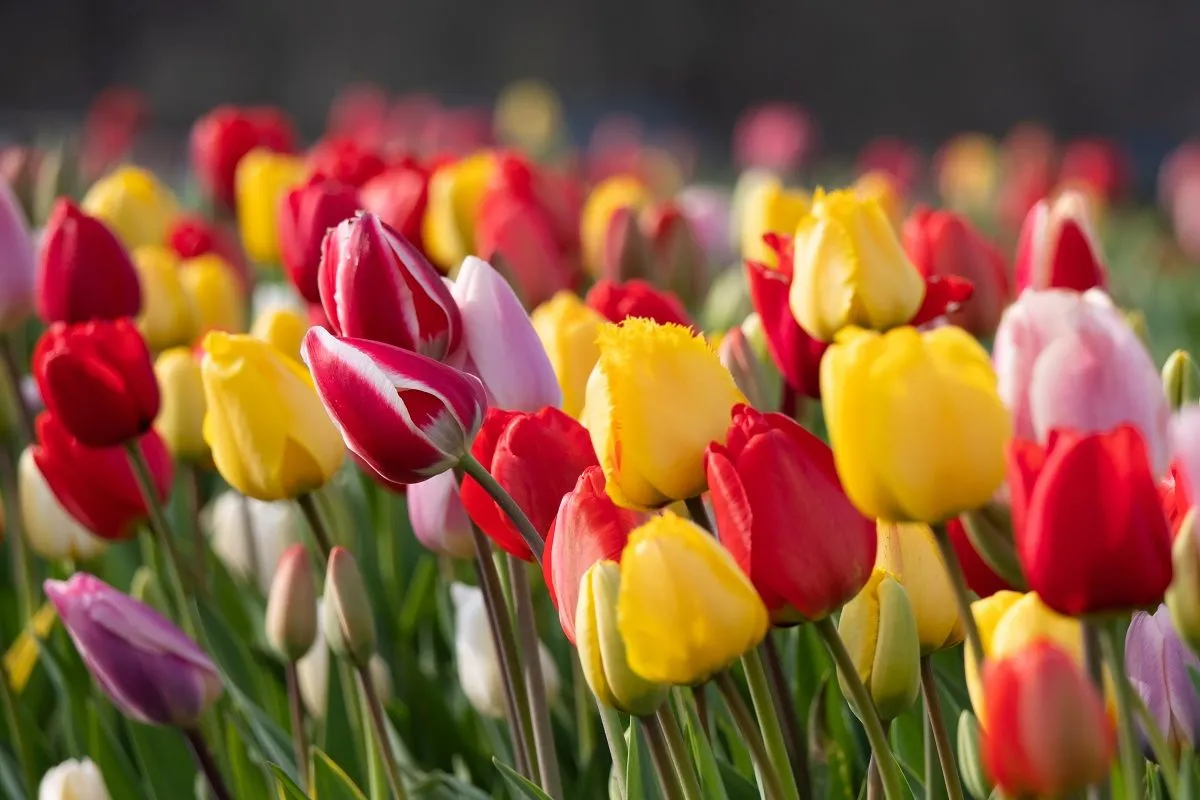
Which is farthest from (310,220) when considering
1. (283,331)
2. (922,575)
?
(922,575)

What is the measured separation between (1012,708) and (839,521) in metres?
0.15

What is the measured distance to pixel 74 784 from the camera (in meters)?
0.92

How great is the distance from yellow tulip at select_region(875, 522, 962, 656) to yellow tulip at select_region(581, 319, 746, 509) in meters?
0.12

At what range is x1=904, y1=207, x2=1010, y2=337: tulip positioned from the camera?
1.15 m

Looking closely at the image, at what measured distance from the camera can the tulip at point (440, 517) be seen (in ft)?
3.18

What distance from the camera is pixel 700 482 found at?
0.66 m

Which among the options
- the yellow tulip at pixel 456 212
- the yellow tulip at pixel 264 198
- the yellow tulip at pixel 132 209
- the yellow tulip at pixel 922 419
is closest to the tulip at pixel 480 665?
the yellow tulip at pixel 922 419

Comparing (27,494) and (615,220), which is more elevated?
(615,220)

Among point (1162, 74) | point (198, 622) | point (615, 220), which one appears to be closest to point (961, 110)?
point (1162, 74)

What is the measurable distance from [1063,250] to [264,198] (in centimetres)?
111

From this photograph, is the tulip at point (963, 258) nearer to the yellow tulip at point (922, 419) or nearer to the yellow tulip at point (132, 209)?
the yellow tulip at point (922, 419)

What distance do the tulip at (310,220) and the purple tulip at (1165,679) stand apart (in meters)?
0.63

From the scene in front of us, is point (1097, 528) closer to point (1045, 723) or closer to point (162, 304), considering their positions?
point (1045, 723)

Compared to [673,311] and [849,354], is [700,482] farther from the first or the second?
[673,311]
